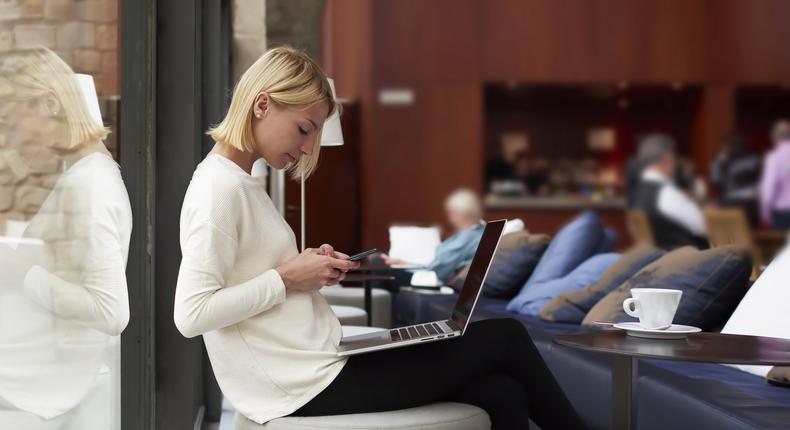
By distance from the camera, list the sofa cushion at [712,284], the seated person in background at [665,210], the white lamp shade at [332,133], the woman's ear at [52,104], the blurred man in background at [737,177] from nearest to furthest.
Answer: the woman's ear at [52,104]
the sofa cushion at [712,284]
the white lamp shade at [332,133]
the seated person in background at [665,210]
the blurred man in background at [737,177]

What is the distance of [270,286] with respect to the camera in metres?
1.60

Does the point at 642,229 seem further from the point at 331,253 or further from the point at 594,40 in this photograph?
the point at 331,253

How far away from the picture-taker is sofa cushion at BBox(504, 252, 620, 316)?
388 centimetres

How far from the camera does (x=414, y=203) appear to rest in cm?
934

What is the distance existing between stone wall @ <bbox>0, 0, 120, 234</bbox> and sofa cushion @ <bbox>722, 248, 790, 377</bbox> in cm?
161

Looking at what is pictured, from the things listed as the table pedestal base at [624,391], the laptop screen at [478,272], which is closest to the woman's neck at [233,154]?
the laptop screen at [478,272]

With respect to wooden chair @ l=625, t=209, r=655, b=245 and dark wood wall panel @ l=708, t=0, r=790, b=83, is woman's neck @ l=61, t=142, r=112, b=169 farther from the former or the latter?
dark wood wall panel @ l=708, t=0, r=790, b=83

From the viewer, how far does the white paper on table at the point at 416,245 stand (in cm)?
611

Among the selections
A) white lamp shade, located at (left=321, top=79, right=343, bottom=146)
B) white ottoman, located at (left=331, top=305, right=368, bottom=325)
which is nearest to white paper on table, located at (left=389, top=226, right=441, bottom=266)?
white ottoman, located at (left=331, top=305, right=368, bottom=325)

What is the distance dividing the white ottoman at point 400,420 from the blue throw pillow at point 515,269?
290cm

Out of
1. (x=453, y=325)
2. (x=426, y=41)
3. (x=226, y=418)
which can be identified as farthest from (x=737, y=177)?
(x=453, y=325)

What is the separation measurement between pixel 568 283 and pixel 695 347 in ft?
7.58

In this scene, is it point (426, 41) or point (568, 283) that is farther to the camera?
point (426, 41)

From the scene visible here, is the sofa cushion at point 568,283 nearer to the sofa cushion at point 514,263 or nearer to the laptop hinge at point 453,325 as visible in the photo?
the sofa cushion at point 514,263
